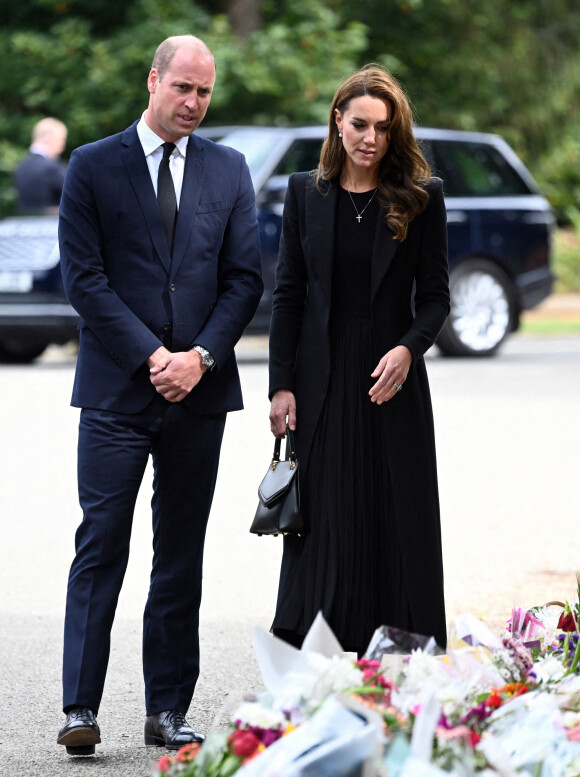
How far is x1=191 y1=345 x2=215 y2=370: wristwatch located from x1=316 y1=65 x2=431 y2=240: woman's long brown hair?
1.86 feet

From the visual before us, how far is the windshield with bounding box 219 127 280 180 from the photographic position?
1443 cm

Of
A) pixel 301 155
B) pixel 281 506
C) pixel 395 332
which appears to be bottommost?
pixel 281 506

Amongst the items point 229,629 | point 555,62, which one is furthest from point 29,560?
point 555,62

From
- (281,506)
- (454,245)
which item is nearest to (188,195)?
(281,506)

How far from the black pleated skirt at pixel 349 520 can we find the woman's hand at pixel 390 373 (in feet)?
0.27

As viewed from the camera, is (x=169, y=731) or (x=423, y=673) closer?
(x=423, y=673)

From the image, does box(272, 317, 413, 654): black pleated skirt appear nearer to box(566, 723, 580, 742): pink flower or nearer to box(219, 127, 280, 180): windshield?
box(566, 723, 580, 742): pink flower

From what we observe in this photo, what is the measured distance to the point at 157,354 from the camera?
4293 mm

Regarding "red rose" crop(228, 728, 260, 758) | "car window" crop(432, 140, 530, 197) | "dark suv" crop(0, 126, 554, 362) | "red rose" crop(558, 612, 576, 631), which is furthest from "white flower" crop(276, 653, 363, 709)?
"car window" crop(432, 140, 530, 197)

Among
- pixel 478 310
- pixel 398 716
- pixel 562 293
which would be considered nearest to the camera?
pixel 398 716

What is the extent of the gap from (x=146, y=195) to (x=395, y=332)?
30.7 inches

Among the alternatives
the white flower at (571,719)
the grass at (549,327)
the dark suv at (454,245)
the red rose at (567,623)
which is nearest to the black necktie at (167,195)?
the red rose at (567,623)

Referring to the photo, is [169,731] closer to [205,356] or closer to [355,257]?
[205,356]

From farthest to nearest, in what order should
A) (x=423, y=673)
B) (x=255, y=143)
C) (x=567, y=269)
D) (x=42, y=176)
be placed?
1. (x=567, y=269)
2. (x=42, y=176)
3. (x=255, y=143)
4. (x=423, y=673)
